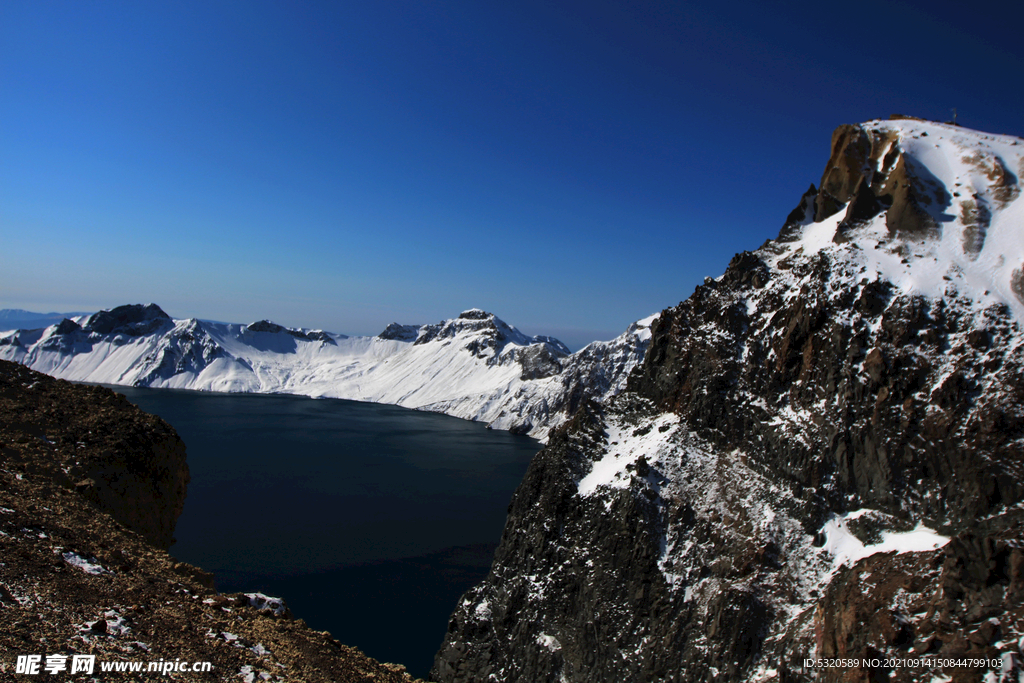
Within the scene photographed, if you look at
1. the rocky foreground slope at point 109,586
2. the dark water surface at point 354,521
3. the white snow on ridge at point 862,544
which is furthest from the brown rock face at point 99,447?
the white snow on ridge at point 862,544

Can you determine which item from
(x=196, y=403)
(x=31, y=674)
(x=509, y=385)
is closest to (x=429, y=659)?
(x=31, y=674)

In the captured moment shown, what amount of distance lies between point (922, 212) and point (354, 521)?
6820 centimetres

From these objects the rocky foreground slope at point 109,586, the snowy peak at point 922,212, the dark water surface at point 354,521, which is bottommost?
the dark water surface at point 354,521

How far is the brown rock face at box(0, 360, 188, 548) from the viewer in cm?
2306

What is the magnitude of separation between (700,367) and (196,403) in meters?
189

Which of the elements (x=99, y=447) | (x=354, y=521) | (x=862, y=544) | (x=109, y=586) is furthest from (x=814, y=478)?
(x=354, y=521)

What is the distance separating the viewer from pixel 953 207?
39.2 meters

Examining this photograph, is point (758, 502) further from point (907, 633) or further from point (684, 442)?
point (907, 633)

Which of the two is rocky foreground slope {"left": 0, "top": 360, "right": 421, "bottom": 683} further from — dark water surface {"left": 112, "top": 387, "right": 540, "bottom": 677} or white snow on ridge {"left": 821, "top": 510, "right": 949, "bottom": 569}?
white snow on ridge {"left": 821, "top": 510, "right": 949, "bottom": 569}

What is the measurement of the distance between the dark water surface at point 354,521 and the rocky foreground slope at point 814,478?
11989 mm

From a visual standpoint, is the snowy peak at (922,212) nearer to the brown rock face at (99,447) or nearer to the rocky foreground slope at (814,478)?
the rocky foreground slope at (814,478)

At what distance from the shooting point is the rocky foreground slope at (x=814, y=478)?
2506 centimetres

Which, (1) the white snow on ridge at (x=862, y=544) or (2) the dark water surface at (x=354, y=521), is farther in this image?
(2) the dark water surface at (x=354, y=521)

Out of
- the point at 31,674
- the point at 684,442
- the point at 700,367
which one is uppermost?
the point at 700,367
